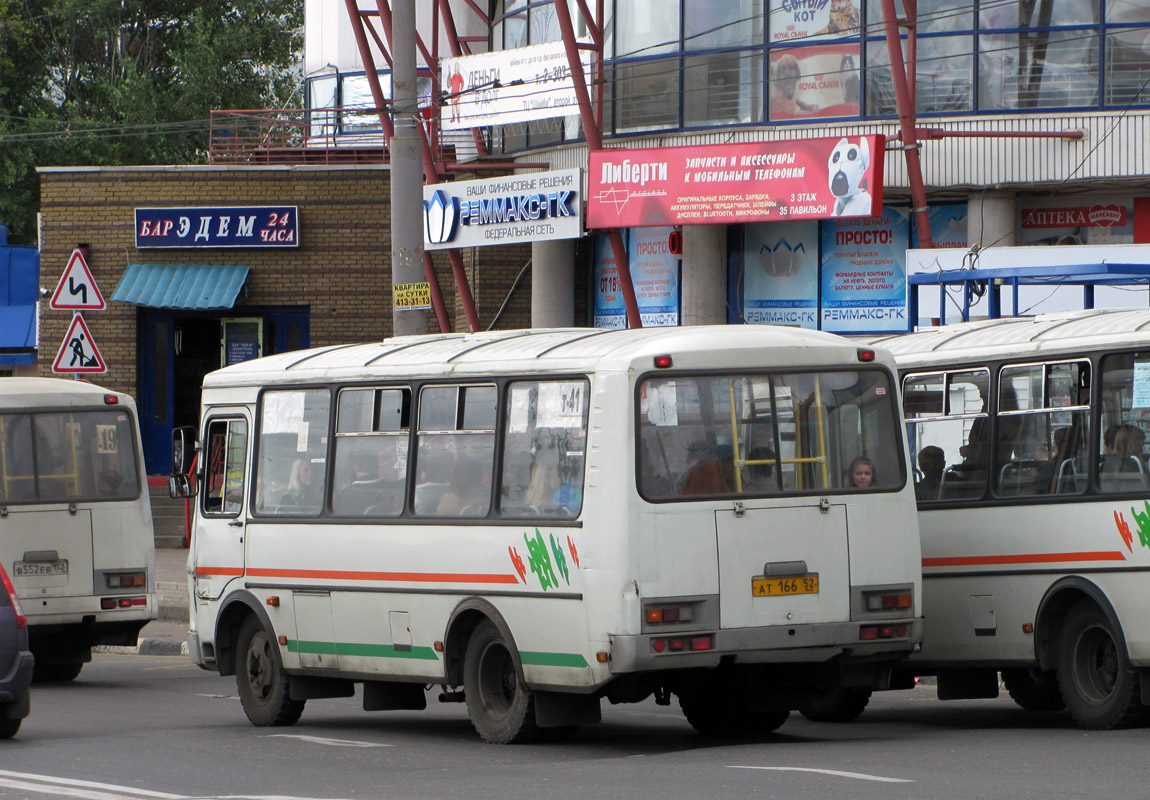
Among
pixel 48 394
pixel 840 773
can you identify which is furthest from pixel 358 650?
pixel 48 394

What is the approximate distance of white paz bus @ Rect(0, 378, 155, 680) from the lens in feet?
50.7

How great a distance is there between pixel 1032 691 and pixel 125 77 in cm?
4473

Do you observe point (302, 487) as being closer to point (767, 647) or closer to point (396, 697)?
point (396, 697)

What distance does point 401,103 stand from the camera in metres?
16.9

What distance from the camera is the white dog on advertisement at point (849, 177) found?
73.4 feet

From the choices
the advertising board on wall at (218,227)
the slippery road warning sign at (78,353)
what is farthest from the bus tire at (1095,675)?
Answer: the advertising board on wall at (218,227)

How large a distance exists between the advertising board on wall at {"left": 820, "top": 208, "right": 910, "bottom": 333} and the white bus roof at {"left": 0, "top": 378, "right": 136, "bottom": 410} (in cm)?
1161

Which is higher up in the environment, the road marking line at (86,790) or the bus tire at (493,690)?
the bus tire at (493,690)

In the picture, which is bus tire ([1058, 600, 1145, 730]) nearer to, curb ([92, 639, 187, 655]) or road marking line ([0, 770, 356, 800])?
road marking line ([0, 770, 356, 800])

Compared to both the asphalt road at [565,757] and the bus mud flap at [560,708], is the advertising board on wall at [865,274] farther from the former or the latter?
the bus mud flap at [560,708]

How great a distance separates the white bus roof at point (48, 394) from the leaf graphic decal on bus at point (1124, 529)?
8.72 metres

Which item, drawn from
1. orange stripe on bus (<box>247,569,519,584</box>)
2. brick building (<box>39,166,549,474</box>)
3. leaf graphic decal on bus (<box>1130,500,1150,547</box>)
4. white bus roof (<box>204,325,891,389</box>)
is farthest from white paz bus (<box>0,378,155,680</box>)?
brick building (<box>39,166,549,474</box>)

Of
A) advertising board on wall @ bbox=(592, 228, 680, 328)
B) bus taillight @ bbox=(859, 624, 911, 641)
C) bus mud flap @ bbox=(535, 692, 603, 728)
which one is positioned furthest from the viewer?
advertising board on wall @ bbox=(592, 228, 680, 328)

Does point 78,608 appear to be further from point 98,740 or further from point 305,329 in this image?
point 305,329
